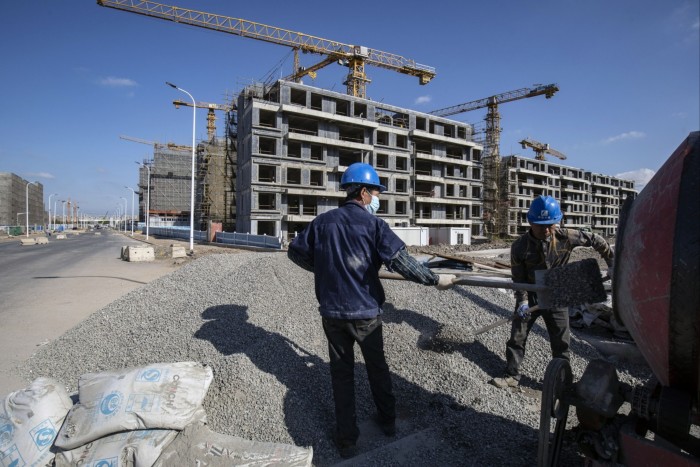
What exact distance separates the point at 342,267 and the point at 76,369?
10.5ft

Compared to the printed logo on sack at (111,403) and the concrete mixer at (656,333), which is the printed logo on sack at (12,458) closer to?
the printed logo on sack at (111,403)

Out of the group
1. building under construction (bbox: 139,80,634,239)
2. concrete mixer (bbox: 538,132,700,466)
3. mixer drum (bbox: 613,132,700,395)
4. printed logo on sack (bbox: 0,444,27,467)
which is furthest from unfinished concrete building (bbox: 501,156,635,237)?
printed logo on sack (bbox: 0,444,27,467)

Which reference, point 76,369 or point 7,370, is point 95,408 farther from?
point 7,370

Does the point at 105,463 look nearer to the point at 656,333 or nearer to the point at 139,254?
the point at 656,333

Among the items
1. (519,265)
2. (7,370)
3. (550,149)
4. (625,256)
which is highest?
(550,149)

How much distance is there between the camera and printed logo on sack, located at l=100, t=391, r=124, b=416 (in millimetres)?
2416

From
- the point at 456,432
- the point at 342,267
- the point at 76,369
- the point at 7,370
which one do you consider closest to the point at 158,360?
the point at 76,369

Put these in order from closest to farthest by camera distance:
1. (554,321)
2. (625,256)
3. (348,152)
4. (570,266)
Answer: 1. (625,256)
2. (570,266)
3. (554,321)
4. (348,152)

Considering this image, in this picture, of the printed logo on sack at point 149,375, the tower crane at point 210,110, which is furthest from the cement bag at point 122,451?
the tower crane at point 210,110

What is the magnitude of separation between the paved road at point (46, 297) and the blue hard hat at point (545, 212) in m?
5.59

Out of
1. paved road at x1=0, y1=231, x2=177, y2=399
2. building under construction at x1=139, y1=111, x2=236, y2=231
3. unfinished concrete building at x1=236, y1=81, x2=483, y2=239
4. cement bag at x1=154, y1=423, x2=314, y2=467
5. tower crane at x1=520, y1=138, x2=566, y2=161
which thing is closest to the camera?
cement bag at x1=154, y1=423, x2=314, y2=467

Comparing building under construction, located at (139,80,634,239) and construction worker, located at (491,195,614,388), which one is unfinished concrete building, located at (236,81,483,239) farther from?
construction worker, located at (491,195,614,388)

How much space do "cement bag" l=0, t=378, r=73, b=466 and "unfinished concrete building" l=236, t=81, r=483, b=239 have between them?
29.1 meters

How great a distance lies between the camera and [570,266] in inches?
93.0
